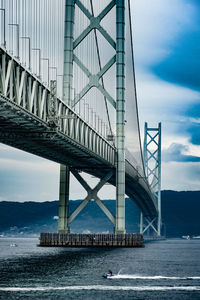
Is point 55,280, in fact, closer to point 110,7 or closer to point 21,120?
point 21,120

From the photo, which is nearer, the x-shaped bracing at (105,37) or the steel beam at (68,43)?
the steel beam at (68,43)

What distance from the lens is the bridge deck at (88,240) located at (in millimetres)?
80325

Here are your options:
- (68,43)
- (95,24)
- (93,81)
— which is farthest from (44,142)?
(95,24)

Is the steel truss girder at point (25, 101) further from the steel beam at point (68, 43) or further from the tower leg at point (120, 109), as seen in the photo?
the tower leg at point (120, 109)

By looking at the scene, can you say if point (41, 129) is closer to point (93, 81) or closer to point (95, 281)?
point (95, 281)

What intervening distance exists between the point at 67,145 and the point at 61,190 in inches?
844

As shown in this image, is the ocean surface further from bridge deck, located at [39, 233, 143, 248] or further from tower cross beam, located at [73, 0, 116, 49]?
tower cross beam, located at [73, 0, 116, 49]

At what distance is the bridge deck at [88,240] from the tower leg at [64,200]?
5.68 feet

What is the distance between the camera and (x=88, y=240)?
82.7m

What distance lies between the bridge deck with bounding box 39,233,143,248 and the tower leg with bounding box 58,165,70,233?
173 cm

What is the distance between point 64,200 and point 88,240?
5610 millimetres

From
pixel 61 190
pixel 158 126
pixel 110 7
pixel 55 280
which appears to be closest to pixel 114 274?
pixel 55 280

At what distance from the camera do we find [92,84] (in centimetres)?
8019

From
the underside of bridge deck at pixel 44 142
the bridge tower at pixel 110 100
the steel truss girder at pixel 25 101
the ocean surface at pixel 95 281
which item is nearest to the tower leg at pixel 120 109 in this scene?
the bridge tower at pixel 110 100
